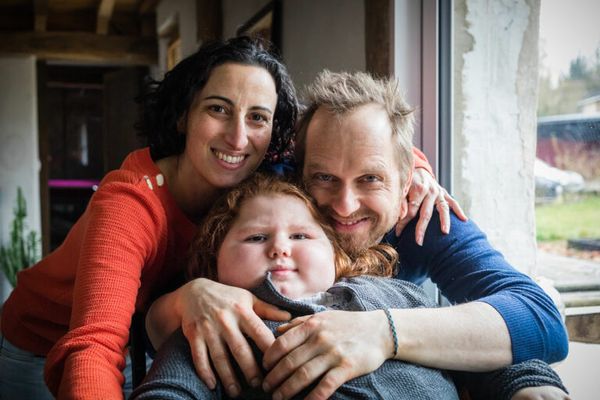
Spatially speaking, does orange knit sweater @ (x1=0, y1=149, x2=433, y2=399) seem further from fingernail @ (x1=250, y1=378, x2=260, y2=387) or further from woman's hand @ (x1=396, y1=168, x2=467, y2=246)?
fingernail @ (x1=250, y1=378, x2=260, y2=387)

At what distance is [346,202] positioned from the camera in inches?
55.9

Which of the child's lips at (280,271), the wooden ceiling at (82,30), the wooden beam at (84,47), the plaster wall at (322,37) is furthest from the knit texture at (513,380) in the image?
the wooden beam at (84,47)

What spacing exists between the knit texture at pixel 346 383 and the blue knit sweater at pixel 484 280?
19 centimetres

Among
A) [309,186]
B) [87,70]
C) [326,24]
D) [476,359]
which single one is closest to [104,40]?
[87,70]

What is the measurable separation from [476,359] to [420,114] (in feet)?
3.63

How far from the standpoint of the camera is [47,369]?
1163mm

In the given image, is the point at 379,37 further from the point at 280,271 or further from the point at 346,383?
the point at 346,383

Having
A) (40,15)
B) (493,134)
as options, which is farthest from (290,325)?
(40,15)

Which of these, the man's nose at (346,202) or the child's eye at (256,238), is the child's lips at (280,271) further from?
the man's nose at (346,202)

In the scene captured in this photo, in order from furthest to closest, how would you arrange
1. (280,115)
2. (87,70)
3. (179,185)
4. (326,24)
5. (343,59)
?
(87,70)
(326,24)
(343,59)
(280,115)
(179,185)

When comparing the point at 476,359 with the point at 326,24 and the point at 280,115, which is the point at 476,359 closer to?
the point at 280,115

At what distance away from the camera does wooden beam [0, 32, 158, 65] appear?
670cm

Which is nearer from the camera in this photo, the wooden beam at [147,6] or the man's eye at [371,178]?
the man's eye at [371,178]

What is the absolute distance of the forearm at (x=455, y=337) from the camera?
1.14 meters
